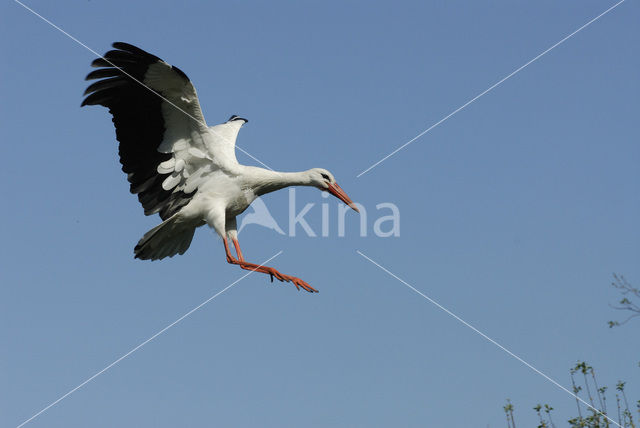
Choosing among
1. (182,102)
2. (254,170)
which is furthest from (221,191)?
(182,102)

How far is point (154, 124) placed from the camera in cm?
1116

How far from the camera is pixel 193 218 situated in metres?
11.2

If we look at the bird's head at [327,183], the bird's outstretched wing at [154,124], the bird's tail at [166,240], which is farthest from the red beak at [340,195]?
the bird's tail at [166,240]

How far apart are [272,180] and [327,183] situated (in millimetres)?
891

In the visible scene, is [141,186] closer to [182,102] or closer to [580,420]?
[182,102]

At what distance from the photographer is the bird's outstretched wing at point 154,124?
1058 cm

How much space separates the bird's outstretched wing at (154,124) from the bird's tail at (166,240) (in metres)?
0.21

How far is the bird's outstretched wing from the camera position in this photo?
10578mm

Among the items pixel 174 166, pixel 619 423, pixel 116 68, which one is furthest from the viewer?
pixel 174 166

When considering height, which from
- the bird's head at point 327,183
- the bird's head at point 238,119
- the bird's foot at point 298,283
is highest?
the bird's head at point 238,119

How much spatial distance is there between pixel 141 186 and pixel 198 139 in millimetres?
964

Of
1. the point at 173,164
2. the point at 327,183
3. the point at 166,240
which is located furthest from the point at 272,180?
the point at 166,240

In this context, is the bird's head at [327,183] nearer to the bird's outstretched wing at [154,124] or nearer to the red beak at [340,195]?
the red beak at [340,195]

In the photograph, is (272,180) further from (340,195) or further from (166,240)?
(166,240)
